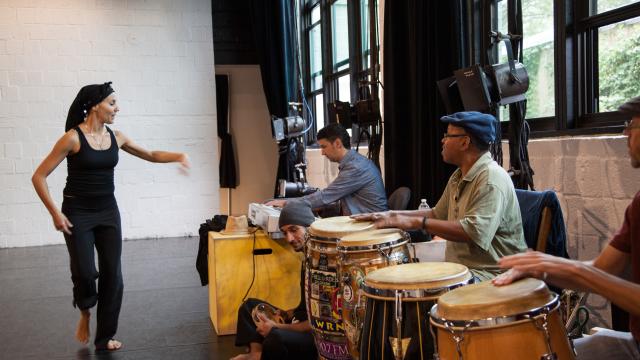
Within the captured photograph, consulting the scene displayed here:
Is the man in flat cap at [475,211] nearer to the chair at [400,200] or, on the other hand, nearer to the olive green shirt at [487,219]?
the olive green shirt at [487,219]

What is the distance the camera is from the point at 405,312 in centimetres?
199

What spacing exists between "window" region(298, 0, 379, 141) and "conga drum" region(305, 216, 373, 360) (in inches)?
103

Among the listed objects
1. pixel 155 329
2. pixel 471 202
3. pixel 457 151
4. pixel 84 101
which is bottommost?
pixel 155 329

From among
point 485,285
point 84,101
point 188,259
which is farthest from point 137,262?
point 485,285

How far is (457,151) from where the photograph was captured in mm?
2727

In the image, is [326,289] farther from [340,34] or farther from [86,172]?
[340,34]

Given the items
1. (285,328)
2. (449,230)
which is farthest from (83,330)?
(449,230)

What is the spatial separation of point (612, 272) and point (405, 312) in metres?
0.58

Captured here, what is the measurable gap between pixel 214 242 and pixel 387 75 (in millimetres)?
1663

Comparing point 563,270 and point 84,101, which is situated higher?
point 84,101

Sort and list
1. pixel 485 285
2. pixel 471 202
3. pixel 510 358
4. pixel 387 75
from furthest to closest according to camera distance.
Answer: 1. pixel 387 75
2. pixel 471 202
3. pixel 485 285
4. pixel 510 358

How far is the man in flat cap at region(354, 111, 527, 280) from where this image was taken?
97.9 inches

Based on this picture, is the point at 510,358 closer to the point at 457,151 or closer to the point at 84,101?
the point at 457,151

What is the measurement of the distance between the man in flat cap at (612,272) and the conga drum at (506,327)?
72 millimetres
